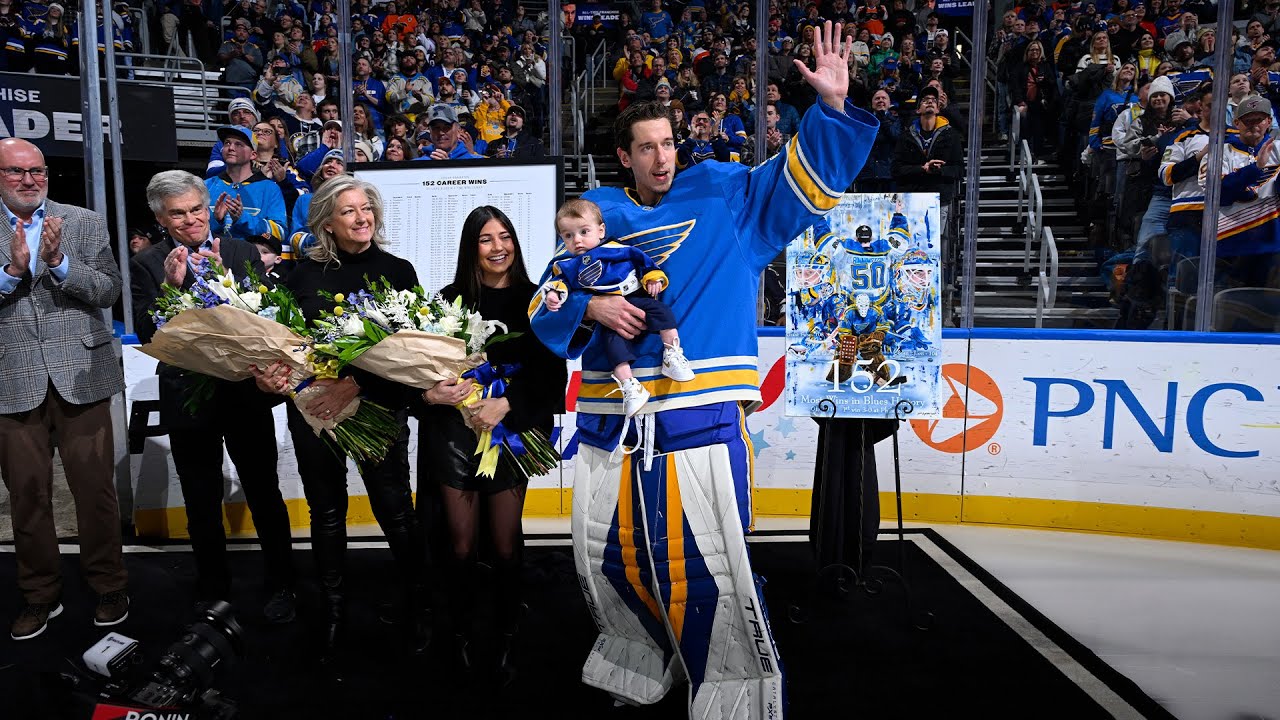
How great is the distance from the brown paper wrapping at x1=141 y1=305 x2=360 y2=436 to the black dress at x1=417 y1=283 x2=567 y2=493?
32 centimetres

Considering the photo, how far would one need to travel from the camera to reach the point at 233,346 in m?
2.92

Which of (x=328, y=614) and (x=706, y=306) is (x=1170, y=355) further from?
(x=328, y=614)

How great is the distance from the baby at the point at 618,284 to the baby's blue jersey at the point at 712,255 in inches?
1.6

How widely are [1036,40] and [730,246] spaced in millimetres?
3542

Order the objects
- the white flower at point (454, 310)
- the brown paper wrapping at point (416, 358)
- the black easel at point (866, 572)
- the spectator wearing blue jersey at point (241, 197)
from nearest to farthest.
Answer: the brown paper wrapping at point (416, 358), the white flower at point (454, 310), the black easel at point (866, 572), the spectator wearing blue jersey at point (241, 197)

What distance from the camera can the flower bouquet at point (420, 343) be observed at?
275 centimetres

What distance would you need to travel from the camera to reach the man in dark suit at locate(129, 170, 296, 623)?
334 centimetres

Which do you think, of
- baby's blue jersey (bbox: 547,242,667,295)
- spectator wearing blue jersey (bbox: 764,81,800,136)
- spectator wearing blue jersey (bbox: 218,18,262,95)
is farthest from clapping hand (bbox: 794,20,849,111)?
spectator wearing blue jersey (bbox: 218,18,262,95)

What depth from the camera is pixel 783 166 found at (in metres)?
2.29

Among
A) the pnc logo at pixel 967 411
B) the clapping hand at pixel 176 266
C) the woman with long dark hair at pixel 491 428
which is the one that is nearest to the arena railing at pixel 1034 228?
the pnc logo at pixel 967 411

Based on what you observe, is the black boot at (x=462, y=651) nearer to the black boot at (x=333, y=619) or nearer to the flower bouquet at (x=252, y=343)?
the black boot at (x=333, y=619)

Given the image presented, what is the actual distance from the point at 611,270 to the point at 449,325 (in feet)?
2.51

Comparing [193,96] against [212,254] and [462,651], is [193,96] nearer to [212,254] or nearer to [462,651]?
[212,254]

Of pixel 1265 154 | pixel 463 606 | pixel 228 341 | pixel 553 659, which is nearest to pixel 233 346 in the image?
pixel 228 341
